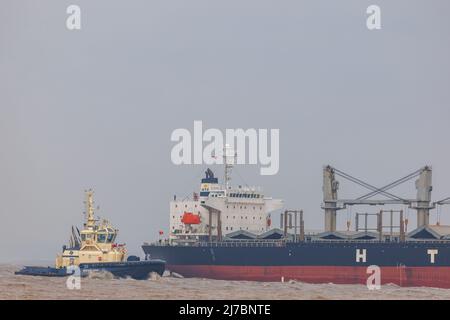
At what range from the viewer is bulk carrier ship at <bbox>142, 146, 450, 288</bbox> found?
90.9 meters

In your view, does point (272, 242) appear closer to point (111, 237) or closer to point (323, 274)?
point (323, 274)

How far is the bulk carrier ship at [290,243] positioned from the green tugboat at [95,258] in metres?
10.5

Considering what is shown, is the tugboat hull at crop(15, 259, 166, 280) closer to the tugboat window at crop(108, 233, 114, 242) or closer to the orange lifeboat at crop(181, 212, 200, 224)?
the tugboat window at crop(108, 233, 114, 242)

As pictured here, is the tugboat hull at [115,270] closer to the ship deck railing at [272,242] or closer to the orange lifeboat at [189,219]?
the ship deck railing at [272,242]

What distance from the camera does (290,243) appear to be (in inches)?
3794

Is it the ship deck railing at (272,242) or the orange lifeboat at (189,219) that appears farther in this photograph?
the orange lifeboat at (189,219)

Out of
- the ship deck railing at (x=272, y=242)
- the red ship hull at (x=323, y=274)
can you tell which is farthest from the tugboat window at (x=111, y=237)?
the ship deck railing at (x=272, y=242)

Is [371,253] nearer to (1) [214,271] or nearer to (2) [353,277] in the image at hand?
(2) [353,277]

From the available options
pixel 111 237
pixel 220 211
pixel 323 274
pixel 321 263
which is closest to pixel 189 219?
pixel 220 211

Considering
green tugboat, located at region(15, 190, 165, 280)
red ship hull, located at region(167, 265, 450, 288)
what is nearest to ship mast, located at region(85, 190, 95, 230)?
green tugboat, located at region(15, 190, 165, 280)

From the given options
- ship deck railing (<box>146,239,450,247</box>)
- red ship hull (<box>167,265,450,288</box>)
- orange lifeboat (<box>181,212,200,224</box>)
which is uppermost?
orange lifeboat (<box>181,212,200,224</box>)

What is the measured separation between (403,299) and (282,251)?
23.3m

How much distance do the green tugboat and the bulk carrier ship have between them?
10.5m

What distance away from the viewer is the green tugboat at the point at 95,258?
3364 inches
